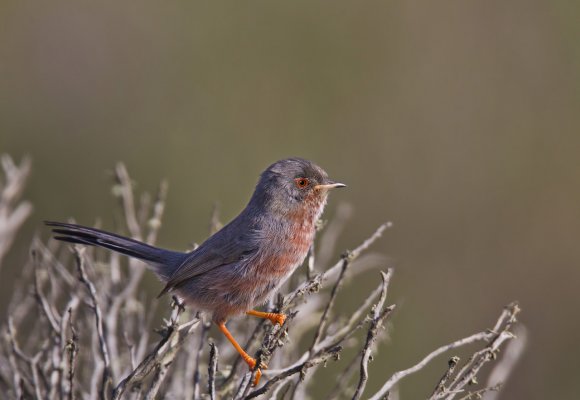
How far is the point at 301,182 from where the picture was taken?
5.07 meters

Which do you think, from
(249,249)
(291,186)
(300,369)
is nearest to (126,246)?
(249,249)

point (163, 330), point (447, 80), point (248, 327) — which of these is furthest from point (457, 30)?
point (163, 330)

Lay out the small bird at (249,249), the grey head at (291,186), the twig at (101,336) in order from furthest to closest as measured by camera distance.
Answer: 1. the grey head at (291,186)
2. the small bird at (249,249)
3. the twig at (101,336)

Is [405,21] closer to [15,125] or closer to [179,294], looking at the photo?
[15,125]

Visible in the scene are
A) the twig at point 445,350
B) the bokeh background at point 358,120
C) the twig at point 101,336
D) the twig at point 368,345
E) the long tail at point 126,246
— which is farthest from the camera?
the bokeh background at point 358,120

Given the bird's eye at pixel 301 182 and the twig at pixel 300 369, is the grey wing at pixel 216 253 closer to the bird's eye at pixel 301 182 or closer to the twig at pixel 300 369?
the bird's eye at pixel 301 182

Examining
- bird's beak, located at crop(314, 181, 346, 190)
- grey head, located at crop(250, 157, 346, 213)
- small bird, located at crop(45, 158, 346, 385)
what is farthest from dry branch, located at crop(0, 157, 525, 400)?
bird's beak, located at crop(314, 181, 346, 190)

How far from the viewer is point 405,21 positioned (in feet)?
33.0

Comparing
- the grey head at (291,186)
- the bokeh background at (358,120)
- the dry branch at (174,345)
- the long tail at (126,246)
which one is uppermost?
the bokeh background at (358,120)

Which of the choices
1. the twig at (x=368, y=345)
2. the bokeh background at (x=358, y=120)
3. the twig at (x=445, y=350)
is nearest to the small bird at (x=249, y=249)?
the twig at (x=445, y=350)

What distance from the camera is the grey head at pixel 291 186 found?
198 inches

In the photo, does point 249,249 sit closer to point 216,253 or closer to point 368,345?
point 216,253

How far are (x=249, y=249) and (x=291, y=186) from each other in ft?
1.45

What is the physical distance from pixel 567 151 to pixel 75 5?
578cm
